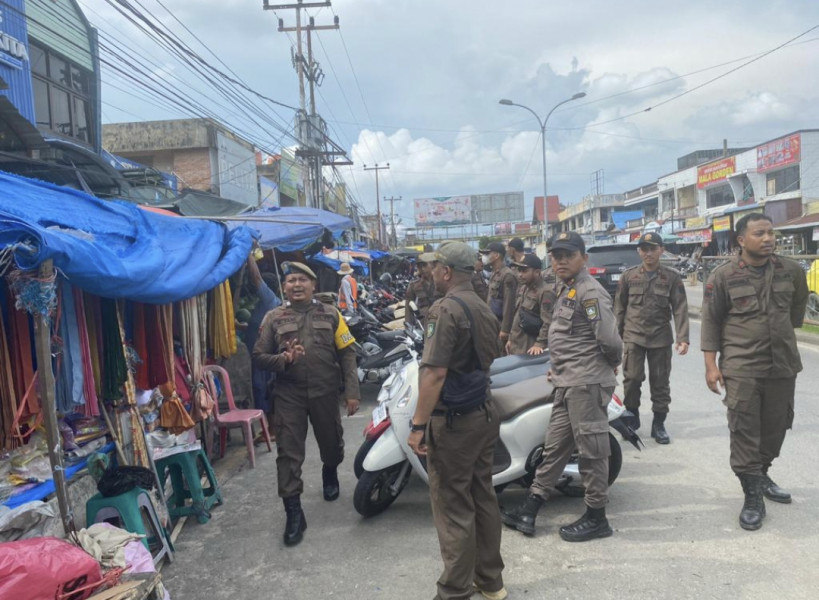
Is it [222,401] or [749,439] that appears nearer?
[749,439]

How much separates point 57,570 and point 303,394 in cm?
174

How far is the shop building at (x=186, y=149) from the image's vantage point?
21078 millimetres

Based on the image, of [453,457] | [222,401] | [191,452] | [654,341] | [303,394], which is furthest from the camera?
[222,401]

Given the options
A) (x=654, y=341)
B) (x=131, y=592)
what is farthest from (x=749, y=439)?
(x=131, y=592)

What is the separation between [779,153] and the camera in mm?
30656

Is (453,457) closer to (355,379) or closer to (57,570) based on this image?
(355,379)

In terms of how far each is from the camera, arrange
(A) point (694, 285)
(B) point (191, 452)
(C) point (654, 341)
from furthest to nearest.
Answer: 1. (A) point (694, 285)
2. (C) point (654, 341)
3. (B) point (191, 452)

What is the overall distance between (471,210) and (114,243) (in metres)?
62.3

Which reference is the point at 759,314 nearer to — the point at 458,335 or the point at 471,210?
the point at 458,335

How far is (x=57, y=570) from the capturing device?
2396 millimetres

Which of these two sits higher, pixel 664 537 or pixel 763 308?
pixel 763 308

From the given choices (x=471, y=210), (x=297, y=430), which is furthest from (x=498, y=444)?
(x=471, y=210)

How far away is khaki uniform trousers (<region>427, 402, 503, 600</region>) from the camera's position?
2.76 m

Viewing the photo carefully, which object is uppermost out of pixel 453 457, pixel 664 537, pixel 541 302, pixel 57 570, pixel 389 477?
pixel 541 302
